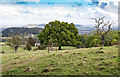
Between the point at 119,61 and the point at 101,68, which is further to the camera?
the point at 119,61

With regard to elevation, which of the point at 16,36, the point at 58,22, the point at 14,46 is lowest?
the point at 14,46

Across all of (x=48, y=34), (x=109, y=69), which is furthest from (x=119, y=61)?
(x=48, y=34)

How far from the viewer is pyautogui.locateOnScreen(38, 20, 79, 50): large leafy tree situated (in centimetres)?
5269

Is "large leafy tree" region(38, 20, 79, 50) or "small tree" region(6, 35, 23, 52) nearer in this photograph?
"large leafy tree" region(38, 20, 79, 50)

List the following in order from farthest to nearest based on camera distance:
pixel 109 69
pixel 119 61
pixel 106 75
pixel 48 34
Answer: pixel 48 34 → pixel 119 61 → pixel 109 69 → pixel 106 75

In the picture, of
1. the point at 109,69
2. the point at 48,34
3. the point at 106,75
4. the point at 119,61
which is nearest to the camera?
the point at 106,75

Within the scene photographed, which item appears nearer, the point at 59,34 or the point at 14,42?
the point at 59,34

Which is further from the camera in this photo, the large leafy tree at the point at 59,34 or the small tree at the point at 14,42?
the small tree at the point at 14,42

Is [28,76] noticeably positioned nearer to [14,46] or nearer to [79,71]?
[79,71]

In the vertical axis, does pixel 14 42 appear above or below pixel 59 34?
below

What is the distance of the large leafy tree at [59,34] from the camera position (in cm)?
5269

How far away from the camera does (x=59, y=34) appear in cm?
5278

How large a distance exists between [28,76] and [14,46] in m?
46.4

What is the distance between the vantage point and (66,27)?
186ft
